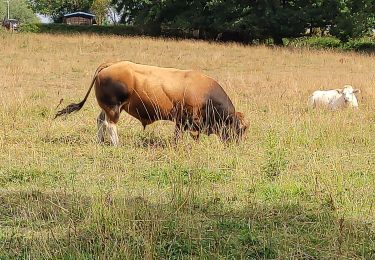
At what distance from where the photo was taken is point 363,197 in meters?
5.94

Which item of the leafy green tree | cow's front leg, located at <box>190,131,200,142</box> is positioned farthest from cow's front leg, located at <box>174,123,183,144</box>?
the leafy green tree

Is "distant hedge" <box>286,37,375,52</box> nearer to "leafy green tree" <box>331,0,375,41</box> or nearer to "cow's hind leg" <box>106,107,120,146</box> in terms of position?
"leafy green tree" <box>331,0,375,41</box>

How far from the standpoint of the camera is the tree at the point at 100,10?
95438mm

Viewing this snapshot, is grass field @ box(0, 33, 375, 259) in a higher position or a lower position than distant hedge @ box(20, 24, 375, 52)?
lower

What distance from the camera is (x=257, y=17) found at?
38.6 m

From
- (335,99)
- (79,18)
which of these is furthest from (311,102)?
(79,18)

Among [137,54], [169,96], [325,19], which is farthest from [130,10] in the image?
[169,96]

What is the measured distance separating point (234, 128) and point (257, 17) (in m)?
30.9

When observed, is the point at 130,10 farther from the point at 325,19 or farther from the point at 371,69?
the point at 371,69

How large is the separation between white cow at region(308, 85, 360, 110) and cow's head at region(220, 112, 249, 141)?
435 cm

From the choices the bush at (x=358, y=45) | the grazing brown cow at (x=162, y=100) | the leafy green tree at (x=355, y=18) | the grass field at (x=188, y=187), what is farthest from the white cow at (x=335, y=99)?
the bush at (x=358, y=45)

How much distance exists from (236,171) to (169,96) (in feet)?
8.68

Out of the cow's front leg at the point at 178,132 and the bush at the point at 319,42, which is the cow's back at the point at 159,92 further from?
the bush at the point at 319,42

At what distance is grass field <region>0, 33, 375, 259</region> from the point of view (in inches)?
182
